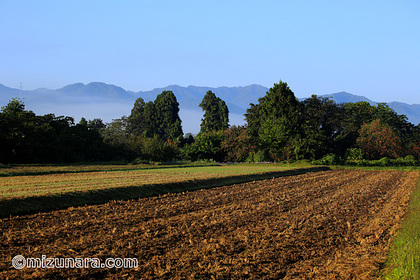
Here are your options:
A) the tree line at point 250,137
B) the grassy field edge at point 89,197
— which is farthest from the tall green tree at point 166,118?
the grassy field edge at point 89,197

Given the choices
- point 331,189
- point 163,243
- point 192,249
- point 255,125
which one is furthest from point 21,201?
point 255,125

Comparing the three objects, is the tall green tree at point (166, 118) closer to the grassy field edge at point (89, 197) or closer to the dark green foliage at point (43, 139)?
the dark green foliage at point (43, 139)

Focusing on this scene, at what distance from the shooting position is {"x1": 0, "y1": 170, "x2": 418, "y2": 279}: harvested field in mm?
7500

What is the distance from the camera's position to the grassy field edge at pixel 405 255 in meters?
7.11

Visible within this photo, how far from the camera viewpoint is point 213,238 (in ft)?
32.5

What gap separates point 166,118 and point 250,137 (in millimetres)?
32101

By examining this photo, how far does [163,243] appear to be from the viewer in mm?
9258

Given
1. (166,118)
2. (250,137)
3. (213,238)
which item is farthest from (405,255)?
(166,118)

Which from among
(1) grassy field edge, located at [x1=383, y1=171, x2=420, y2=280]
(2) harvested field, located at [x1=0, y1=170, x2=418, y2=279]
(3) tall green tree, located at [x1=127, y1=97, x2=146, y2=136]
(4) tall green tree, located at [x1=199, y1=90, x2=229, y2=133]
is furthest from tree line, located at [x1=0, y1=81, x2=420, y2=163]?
(1) grassy field edge, located at [x1=383, y1=171, x2=420, y2=280]

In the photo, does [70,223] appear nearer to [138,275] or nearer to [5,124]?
[138,275]

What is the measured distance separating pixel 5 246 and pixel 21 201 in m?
4.63

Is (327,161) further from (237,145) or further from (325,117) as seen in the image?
(325,117)

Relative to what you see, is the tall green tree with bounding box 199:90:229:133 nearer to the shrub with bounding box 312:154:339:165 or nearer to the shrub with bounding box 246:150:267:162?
the shrub with bounding box 246:150:267:162

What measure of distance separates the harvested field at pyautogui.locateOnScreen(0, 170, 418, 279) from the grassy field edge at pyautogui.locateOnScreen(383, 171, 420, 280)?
26cm
